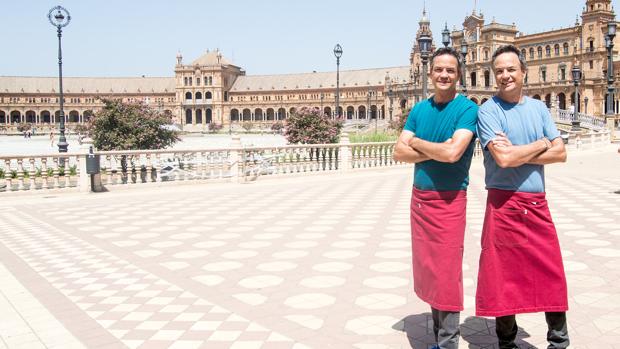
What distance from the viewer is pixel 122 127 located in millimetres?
22141

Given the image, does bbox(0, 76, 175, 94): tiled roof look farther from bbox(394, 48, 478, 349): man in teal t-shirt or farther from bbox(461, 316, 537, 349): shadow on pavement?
bbox(394, 48, 478, 349): man in teal t-shirt

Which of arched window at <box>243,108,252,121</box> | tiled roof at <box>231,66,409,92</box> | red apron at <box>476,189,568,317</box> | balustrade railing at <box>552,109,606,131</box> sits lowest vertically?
red apron at <box>476,189,568,317</box>

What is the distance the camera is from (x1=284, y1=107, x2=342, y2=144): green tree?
25391 mm

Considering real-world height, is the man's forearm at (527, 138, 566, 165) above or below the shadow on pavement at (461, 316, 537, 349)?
above

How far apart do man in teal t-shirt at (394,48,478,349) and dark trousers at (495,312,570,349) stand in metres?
0.35

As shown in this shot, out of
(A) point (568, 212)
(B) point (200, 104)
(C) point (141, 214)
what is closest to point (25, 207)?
(C) point (141, 214)

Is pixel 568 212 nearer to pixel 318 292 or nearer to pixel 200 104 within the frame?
pixel 318 292

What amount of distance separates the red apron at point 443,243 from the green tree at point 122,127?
19942 millimetres

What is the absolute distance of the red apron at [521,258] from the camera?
3.54 m

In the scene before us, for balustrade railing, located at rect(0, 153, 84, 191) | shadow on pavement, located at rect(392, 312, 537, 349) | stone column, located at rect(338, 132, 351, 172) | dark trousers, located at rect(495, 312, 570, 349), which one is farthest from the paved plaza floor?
stone column, located at rect(338, 132, 351, 172)

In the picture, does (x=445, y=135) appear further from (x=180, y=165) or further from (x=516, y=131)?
(x=180, y=165)

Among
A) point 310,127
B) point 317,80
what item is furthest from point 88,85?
point 310,127

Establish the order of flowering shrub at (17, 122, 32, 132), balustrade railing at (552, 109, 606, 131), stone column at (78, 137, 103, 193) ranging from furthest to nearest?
flowering shrub at (17, 122, 32, 132), balustrade railing at (552, 109, 606, 131), stone column at (78, 137, 103, 193)

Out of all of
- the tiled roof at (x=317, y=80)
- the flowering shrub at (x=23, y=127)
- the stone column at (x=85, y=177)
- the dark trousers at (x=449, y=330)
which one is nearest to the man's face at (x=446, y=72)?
the dark trousers at (x=449, y=330)
